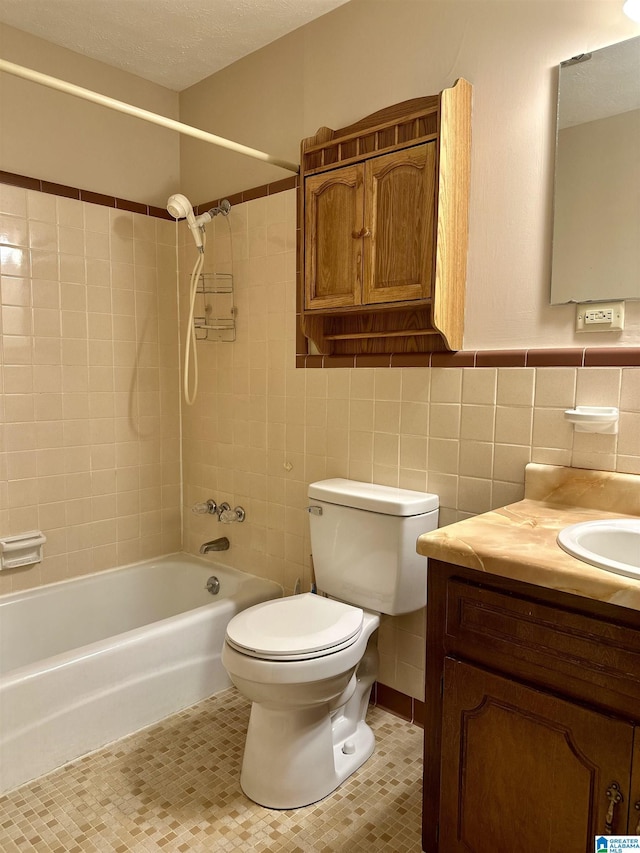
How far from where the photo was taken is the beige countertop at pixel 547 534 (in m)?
1.00

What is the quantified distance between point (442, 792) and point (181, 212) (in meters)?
2.04

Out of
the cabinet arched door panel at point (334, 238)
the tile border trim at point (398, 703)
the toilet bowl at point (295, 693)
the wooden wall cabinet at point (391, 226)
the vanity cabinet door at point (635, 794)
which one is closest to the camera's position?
the vanity cabinet door at point (635, 794)

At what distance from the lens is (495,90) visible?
165 cm

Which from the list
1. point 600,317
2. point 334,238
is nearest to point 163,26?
point 334,238

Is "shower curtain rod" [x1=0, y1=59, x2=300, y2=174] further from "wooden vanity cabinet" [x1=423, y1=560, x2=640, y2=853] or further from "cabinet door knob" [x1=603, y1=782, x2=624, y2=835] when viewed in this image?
"cabinet door knob" [x1=603, y1=782, x2=624, y2=835]

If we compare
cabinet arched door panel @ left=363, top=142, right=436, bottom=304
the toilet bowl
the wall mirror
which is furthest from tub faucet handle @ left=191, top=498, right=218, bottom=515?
the wall mirror

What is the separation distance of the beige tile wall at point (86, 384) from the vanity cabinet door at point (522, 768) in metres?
1.79

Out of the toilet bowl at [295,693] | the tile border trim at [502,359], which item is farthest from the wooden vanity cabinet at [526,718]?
the tile border trim at [502,359]

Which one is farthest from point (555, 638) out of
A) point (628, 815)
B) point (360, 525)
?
point (360, 525)

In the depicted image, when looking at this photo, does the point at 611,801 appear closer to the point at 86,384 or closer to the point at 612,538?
the point at 612,538

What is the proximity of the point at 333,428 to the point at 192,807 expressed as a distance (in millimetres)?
1246

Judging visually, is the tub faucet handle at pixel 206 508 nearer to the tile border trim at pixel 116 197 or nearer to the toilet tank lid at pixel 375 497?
the toilet tank lid at pixel 375 497

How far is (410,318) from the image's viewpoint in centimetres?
188

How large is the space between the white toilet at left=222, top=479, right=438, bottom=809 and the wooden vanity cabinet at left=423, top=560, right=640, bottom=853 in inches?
15.1
